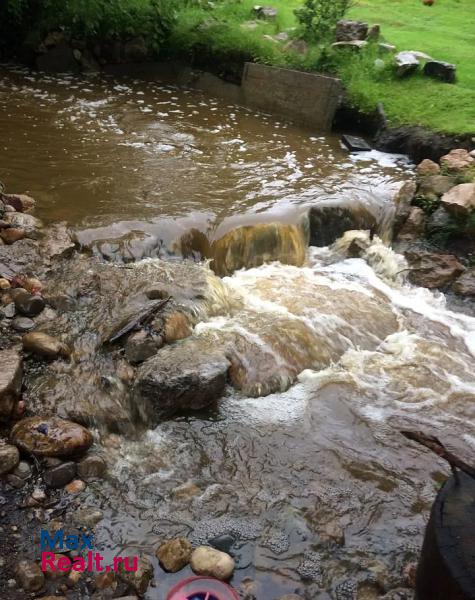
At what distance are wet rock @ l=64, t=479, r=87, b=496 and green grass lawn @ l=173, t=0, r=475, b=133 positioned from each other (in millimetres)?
7805

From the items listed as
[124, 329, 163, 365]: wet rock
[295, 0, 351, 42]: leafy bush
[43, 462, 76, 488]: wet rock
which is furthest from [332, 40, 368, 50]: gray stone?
[43, 462, 76, 488]: wet rock

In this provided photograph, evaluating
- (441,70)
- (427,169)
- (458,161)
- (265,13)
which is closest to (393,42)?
(441,70)

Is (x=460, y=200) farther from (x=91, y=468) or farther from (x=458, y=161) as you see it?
(x=91, y=468)

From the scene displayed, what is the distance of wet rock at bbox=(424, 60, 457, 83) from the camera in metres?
9.78

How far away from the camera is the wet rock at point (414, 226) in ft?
23.1

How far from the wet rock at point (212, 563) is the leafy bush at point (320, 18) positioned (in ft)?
35.7

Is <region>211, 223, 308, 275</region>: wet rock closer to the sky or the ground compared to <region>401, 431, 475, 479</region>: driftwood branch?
closer to the ground

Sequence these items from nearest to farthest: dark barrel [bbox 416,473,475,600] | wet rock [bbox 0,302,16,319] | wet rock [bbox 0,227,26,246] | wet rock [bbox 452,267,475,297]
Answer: dark barrel [bbox 416,473,475,600], wet rock [bbox 0,302,16,319], wet rock [bbox 0,227,26,246], wet rock [bbox 452,267,475,297]

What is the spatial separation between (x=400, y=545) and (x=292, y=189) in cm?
509

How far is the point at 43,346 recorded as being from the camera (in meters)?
4.20

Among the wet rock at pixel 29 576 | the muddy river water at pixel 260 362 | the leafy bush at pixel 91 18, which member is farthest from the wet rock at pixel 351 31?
the wet rock at pixel 29 576

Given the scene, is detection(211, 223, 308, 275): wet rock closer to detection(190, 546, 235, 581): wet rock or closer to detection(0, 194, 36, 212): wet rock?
detection(0, 194, 36, 212): wet rock

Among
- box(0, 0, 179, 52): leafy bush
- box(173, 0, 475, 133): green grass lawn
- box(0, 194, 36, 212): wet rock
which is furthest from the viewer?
box(0, 0, 179, 52): leafy bush

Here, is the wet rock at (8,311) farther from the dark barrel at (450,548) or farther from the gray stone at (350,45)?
the gray stone at (350,45)
